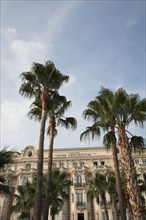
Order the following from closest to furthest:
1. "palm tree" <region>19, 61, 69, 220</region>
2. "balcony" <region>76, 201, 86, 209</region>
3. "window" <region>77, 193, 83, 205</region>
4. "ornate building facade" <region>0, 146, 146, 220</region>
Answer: "palm tree" <region>19, 61, 69, 220</region> → "ornate building facade" <region>0, 146, 146, 220</region> → "balcony" <region>76, 201, 86, 209</region> → "window" <region>77, 193, 83, 205</region>

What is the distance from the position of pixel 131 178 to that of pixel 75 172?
36.9 meters

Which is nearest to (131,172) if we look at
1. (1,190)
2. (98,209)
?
(1,190)

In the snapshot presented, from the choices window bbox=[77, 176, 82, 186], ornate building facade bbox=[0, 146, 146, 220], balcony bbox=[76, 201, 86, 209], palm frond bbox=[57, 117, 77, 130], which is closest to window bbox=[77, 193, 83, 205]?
ornate building facade bbox=[0, 146, 146, 220]

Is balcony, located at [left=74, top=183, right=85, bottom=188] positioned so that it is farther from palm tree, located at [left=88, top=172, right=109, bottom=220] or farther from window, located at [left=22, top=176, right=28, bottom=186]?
palm tree, located at [left=88, top=172, right=109, bottom=220]

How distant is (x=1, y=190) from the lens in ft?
46.5

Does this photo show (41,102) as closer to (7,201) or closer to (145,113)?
(145,113)

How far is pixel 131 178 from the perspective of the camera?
45.4 ft

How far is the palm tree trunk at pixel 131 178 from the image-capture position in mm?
12758

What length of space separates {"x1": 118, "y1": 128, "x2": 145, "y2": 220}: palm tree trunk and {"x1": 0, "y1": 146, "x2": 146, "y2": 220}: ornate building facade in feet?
90.7

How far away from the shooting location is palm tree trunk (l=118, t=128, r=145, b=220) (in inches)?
502

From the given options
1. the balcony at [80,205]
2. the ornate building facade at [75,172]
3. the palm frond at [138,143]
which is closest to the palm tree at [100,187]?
the ornate building facade at [75,172]

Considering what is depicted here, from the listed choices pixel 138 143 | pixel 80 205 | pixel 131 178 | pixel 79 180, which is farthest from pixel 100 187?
pixel 131 178

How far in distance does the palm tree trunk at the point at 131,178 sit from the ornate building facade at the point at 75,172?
90.7ft

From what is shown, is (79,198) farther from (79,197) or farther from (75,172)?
(75,172)
